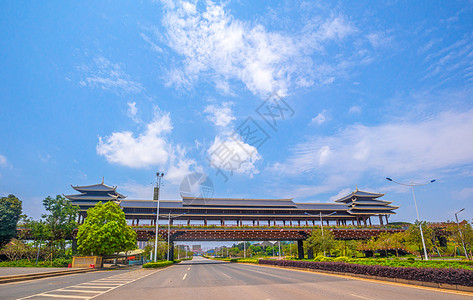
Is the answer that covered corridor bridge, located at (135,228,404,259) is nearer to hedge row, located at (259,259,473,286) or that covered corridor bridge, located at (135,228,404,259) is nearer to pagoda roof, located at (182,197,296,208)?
pagoda roof, located at (182,197,296,208)

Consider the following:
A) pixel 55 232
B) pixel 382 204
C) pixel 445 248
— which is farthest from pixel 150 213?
pixel 445 248

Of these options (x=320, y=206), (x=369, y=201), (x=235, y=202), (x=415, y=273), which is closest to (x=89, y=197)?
(x=235, y=202)

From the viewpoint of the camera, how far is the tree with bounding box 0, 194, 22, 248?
35.4 meters

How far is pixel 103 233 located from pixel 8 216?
17.4 metres

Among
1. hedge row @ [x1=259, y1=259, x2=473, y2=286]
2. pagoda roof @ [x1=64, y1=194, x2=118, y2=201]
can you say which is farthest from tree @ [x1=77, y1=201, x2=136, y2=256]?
hedge row @ [x1=259, y1=259, x2=473, y2=286]

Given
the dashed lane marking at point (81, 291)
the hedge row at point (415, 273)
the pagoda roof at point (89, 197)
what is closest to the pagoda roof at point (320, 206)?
the pagoda roof at point (89, 197)

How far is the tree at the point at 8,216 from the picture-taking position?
1393 inches

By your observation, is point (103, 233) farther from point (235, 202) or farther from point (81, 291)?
point (235, 202)

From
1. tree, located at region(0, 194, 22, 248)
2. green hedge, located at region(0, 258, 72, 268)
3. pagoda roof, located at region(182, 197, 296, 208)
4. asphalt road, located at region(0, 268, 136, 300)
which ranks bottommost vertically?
green hedge, located at region(0, 258, 72, 268)

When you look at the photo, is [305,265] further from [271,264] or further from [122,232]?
[122,232]

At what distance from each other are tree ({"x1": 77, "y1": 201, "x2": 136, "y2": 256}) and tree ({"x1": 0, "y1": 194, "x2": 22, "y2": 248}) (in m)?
13.4

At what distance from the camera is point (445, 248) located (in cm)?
5138

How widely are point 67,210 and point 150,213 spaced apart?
1978 cm

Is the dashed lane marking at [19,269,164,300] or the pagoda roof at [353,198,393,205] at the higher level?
the pagoda roof at [353,198,393,205]
